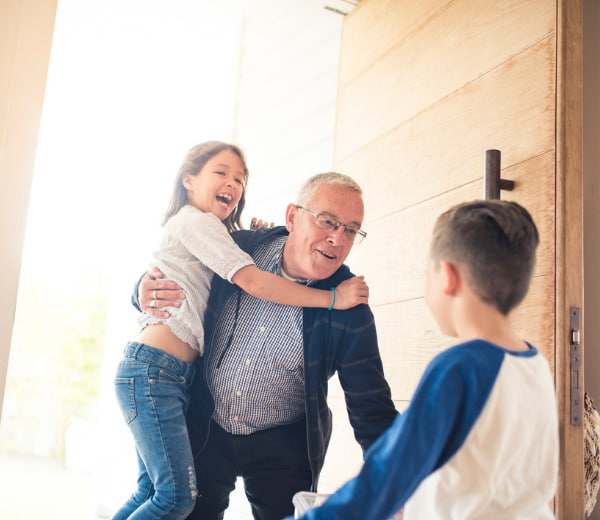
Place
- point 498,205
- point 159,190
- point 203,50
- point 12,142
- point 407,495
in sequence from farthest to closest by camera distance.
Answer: point 203,50, point 159,190, point 12,142, point 498,205, point 407,495

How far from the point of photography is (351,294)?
1.59m

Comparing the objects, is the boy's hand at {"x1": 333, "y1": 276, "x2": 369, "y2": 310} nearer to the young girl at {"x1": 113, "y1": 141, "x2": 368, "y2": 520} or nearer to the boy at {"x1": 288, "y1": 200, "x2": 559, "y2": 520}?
the young girl at {"x1": 113, "y1": 141, "x2": 368, "y2": 520}

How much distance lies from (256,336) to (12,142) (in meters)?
0.92

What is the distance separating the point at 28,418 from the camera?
5.13 metres

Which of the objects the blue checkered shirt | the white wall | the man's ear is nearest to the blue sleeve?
the blue checkered shirt

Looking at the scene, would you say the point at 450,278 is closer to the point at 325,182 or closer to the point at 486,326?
the point at 486,326

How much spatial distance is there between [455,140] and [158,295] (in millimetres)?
950

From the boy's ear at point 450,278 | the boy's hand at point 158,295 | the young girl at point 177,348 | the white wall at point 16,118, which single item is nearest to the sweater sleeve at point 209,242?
the young girl at point 177,348

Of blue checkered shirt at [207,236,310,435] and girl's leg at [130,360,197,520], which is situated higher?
blue checkered shirt at [207,236,310,435]

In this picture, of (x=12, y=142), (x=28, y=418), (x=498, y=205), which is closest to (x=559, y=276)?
(x=498, y=205)

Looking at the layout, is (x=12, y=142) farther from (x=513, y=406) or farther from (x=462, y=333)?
(x=513, y=406)

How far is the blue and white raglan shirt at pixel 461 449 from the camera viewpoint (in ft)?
2.81

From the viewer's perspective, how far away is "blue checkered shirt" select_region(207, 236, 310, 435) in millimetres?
1667

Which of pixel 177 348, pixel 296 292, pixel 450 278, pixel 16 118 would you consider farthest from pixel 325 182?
pixel 16 118
